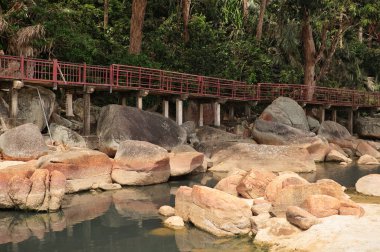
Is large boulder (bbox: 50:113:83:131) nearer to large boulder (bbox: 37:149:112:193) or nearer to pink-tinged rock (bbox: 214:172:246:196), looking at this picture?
large boulder (bbox: 37:149:112:193)

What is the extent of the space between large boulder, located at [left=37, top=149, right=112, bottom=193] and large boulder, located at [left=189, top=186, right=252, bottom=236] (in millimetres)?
5592

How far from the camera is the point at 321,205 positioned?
11.3 m

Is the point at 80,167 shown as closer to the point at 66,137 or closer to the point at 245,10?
the point at 66,137

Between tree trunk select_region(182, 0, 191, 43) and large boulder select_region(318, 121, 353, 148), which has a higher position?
tree trunk select_region(182, 0, 191, 43)

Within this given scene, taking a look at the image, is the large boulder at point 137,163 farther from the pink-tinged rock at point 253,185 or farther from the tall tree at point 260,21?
the tall tree at point 260,21

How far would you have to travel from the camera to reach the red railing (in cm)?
1928

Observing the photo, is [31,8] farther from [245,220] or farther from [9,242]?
[245,220]

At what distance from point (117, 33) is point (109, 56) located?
4.38 m

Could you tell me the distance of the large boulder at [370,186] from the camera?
1531 centimetres

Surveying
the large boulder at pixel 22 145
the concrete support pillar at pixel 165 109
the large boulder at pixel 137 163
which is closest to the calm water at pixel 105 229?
the large boulder at pixel 137 163

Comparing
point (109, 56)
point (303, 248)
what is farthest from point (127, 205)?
point (109, 56)

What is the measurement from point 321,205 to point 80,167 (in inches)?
326

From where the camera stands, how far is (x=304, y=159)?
21.9 meters

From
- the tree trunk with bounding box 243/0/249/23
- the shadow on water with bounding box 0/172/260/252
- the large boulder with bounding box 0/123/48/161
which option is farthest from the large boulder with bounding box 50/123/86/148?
the tree trunk with bounding box 243/0/249/23
